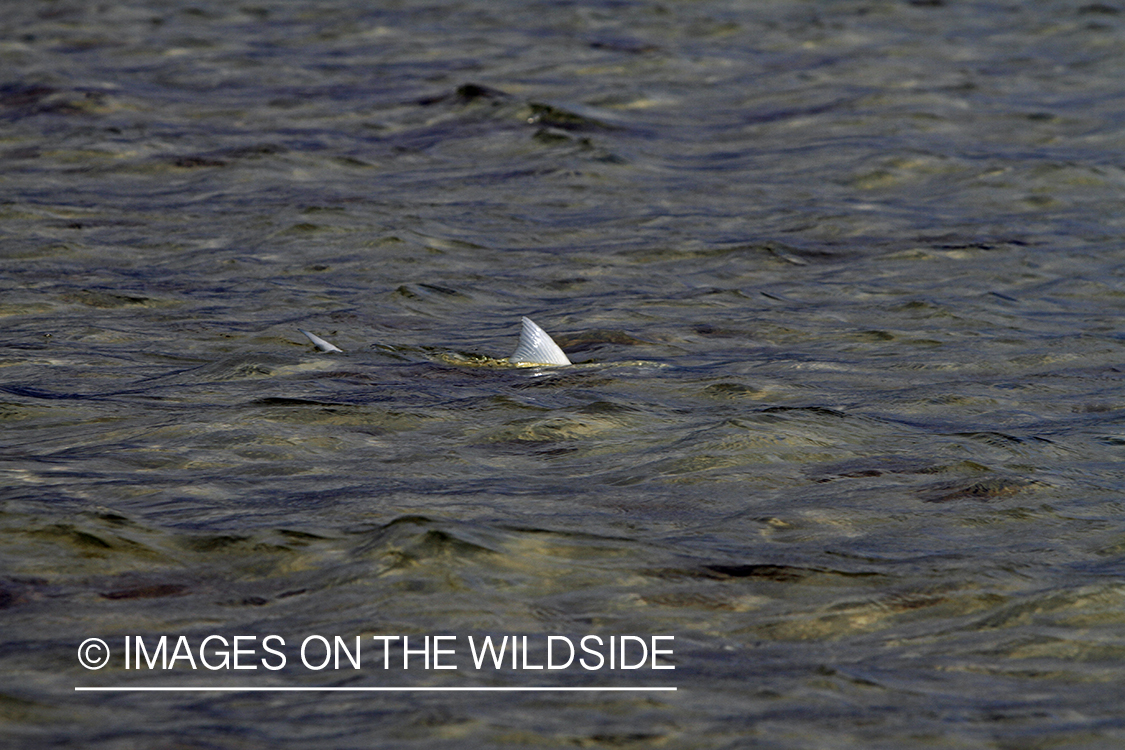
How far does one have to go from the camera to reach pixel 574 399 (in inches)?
A: 258

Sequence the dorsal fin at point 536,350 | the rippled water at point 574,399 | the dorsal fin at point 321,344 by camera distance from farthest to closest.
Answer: the dorsal fin at point 321,344
the dorsal fin at point 536,350
the rippled water at point 574,399

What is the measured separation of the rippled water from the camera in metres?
4.00

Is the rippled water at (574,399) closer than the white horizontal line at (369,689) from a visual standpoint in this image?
No

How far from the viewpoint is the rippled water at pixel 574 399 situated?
4004mm

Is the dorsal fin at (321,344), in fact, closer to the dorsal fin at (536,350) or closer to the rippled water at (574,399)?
the rippled water at (574,399)

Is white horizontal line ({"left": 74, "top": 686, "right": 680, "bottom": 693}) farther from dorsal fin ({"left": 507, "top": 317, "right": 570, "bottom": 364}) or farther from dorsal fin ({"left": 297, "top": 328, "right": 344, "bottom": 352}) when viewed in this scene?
dorsal fin ({"left": 297, "top": 328, "right": 344, "bottom": 352})

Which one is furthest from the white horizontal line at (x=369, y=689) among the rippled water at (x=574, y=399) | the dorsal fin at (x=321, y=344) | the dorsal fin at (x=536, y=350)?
the dorsal fin at (x=321, y=344)

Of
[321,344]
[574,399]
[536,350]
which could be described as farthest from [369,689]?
[321,344]

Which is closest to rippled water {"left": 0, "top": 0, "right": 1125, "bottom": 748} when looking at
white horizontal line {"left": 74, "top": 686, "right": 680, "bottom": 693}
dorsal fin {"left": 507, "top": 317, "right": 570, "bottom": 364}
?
white horizontal line {"left": 74, "top": 686, "right": 680, "bottom": 693}

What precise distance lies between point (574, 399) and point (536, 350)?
0.59 meters

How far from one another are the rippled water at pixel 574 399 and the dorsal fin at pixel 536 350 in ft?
0.58

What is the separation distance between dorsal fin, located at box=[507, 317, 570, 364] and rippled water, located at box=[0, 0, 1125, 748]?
18 cm

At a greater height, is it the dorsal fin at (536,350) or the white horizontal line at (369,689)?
the white horizontal line at (369,689)

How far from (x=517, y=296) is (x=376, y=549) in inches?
162
